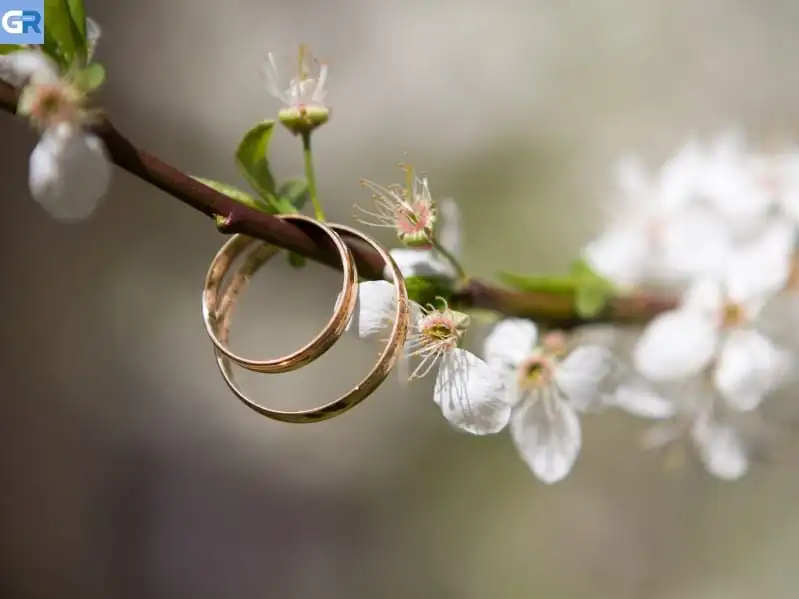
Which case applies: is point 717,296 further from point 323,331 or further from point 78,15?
point 78,15

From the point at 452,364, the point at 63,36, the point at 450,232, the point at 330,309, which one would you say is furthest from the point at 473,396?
the point at 330,309

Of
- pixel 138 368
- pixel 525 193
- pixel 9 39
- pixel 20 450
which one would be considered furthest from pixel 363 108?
pixel 9 39

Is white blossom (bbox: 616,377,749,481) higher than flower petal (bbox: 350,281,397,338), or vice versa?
white blossom (bbox: 616,377,749,481)

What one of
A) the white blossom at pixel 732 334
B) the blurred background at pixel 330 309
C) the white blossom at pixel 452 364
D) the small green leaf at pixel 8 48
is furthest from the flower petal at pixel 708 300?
the blurred background at pixel 330 309

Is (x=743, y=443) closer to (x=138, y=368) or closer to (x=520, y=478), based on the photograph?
(x=520, y=478)

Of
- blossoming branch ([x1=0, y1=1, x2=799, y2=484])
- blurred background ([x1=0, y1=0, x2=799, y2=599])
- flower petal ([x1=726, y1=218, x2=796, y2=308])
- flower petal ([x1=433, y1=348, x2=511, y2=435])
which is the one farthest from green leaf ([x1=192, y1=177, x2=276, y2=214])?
blurred background ([x1=0, y1=0, x2=799, y2=599])

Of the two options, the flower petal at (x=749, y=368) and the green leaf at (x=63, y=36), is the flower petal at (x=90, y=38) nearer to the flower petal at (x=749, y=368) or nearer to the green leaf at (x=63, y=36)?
the green leaf at (x=63, y=36)

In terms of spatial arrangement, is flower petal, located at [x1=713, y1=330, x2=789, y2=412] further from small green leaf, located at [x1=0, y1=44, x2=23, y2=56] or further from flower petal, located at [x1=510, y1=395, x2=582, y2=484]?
small green leaf, located at [x1=0, y1=44, x2=23, y2=56]
